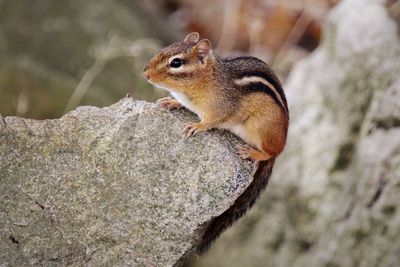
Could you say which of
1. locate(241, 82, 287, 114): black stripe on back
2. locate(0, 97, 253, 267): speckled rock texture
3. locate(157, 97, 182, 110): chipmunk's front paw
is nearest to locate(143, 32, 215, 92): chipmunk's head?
locate(157, 97, 182, 110): chipmunk's front paw

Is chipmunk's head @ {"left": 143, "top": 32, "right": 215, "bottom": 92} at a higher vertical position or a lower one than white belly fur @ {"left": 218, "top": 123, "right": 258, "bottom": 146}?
higher

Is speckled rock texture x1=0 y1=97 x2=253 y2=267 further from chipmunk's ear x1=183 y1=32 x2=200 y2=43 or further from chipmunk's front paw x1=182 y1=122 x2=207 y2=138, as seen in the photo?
chipmunk's ear x1=183 y1=32 x2=200 y2=43

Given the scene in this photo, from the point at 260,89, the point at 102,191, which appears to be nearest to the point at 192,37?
the point at 260,89

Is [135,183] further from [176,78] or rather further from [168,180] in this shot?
[176,78]

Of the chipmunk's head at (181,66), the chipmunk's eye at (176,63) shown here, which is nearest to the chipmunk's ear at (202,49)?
the chipmunk's head at (181,66)

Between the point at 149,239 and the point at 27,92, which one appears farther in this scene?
the point at 27,92

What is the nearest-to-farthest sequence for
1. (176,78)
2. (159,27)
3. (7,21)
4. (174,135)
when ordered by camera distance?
(174,135) < (176,78) < (7,21) < (159,27)

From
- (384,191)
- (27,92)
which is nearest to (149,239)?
(384,191)

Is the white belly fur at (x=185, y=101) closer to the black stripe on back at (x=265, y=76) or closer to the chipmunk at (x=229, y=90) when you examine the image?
the chipmunk at (x=229, y=90)
